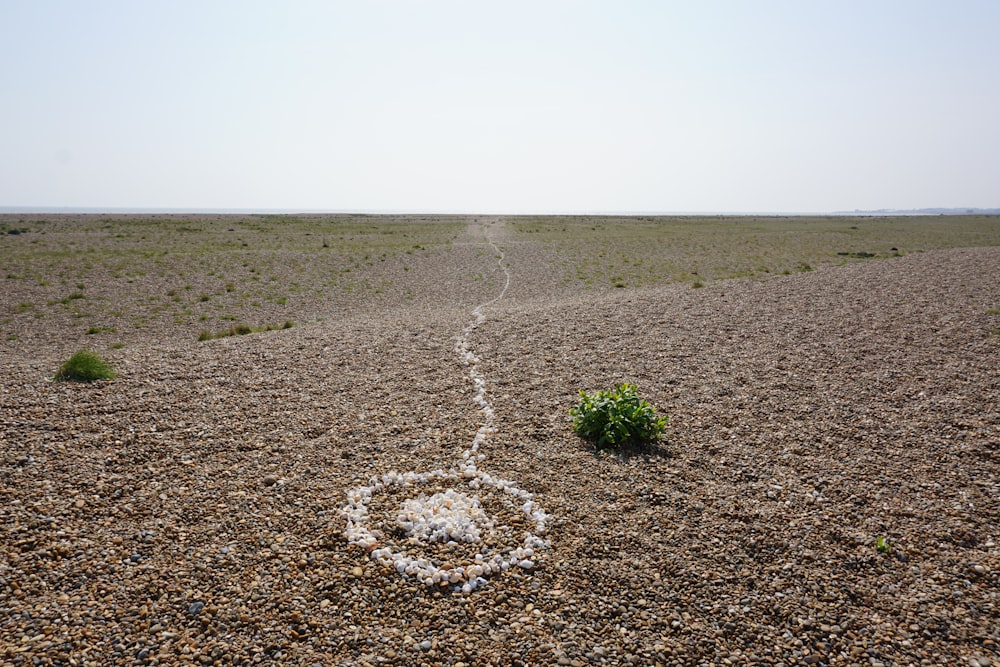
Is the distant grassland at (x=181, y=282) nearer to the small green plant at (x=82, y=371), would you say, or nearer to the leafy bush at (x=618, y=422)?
the small green plant at (x=82, y=371)

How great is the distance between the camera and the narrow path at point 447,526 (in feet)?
19.7

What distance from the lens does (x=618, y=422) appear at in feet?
29.1

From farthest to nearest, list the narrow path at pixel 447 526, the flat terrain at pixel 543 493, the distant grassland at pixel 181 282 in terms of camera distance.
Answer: the distant grassland at pixel 181 282 → the narrow path at pixel 447 526 → the flat terrain at pixel 543 493

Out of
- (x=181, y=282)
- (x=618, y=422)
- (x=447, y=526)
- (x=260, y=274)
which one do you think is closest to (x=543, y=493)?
(x=447, y=526)

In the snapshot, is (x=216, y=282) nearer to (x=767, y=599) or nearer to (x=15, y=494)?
(x=15, y=494)

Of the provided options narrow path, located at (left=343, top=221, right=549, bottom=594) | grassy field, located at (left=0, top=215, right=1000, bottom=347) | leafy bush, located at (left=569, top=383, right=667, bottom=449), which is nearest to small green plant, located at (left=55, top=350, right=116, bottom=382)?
grassy field, located at (left=0, top=215, right=1000, bottom=347)

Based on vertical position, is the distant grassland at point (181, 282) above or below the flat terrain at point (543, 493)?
above

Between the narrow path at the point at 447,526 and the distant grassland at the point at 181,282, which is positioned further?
the distant grassland at the point at 181,282

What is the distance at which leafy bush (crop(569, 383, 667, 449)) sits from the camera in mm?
8828

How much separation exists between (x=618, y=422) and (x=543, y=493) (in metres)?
2.03

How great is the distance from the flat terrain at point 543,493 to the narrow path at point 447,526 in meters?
0.13

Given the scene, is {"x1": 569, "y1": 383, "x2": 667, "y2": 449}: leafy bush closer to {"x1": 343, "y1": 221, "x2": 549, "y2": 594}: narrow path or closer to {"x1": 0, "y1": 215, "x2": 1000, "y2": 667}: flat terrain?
{"x1": 0, "y1": 215, "x2": 1000, "y2": 667}: flat terrain

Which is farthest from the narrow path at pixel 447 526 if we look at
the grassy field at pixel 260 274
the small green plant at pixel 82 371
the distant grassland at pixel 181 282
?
the distant grassland at pixel 181 282

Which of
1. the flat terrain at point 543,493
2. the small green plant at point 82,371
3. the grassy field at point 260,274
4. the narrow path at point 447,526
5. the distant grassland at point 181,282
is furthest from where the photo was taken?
the distant grassland at point 181,282
